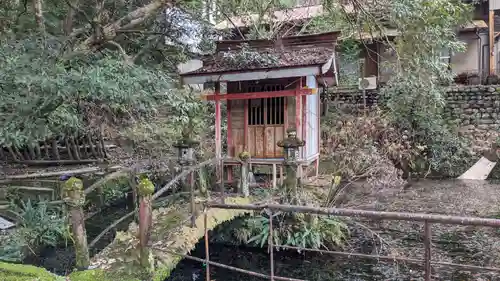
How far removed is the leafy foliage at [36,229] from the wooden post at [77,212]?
10.3 ft

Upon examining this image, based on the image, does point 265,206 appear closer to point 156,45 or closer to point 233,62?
point 233,62

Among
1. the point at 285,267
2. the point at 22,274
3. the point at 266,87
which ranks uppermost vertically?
the point at 266,87

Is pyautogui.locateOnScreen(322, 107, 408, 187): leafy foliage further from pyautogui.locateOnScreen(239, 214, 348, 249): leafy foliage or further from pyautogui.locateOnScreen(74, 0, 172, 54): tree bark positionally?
pyautogui.locateOnScreen(74, 0, 172, 54): tree bark

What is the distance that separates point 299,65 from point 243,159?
225cm

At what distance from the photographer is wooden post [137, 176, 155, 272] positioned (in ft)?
14.5

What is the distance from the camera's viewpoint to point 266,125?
9328 millimetres

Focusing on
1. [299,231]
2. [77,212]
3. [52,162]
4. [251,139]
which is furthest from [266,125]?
[52,162]

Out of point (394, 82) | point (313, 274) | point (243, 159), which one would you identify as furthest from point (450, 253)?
point (394, 82)

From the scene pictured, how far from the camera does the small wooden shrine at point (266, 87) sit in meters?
8.50

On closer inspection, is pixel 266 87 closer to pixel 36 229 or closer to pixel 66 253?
pixel 66 253

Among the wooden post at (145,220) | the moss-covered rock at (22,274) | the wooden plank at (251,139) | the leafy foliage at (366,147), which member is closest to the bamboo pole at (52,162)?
the wooden plank at (251,139)

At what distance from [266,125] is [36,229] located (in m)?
5.10

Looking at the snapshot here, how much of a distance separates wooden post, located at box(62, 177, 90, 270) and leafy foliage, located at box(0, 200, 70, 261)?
315cm

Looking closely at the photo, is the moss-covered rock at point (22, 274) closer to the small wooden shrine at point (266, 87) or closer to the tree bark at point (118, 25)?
the tree bark at point (118, 25)
